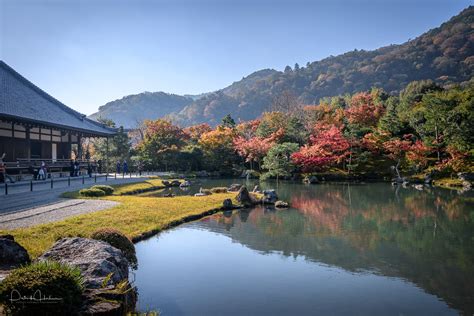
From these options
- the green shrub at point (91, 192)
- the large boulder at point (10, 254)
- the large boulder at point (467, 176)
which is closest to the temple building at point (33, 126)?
the green shrub at point (91, 192)

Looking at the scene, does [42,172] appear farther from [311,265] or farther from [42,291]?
[42,291]

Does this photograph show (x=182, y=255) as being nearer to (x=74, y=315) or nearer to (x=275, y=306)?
(x=275, y=306)

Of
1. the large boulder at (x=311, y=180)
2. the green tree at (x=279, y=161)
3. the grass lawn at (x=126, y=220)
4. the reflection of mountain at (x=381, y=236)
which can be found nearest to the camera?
the reflection of mountain at (x=381, y=236)

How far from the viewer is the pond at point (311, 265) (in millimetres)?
6258

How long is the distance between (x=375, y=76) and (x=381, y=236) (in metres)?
95.0

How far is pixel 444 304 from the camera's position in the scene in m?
6.26

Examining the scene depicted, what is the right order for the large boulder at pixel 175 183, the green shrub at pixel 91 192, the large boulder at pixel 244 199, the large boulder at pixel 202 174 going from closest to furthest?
the green shrub at pixel 91 192 < the large boulder at pixel 244 199 < the large boulder at pixel 175 183 < the large boulder at pixel 202 174

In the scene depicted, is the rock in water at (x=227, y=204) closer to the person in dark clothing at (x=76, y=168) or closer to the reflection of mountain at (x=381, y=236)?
the reflection of mountain at (x=381, y=236)

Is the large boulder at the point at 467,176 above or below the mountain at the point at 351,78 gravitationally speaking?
below

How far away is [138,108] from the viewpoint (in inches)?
5010

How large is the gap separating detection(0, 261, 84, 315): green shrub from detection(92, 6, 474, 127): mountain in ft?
240

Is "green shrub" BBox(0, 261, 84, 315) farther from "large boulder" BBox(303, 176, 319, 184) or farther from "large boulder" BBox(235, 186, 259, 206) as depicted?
"large boulder" BBox(303, 176, 319, 184)

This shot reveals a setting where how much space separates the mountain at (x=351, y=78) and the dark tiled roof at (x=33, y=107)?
4726cm

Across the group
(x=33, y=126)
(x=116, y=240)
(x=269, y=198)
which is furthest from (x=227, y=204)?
(x=33, y=126)
